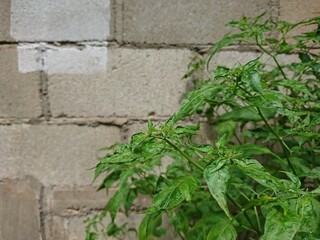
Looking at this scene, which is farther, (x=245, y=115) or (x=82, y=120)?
(x=82, y=120)

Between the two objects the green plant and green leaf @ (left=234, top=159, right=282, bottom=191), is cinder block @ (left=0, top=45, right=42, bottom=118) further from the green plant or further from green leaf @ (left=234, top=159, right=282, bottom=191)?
green leaf @ (left=234, top=159, right=282, bottom=191)

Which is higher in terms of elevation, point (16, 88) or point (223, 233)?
point (16, 88)

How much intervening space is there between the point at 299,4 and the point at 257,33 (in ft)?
1.52

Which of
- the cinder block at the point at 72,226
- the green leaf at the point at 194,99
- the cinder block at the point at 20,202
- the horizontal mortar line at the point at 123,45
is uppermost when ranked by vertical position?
the horizontal mortar line at the point at 123,45

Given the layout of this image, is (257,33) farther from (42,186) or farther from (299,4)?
(42,186)

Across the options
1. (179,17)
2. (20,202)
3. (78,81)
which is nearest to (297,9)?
(179,17)

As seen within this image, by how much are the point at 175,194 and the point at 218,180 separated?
94 mm

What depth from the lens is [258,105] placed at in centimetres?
82

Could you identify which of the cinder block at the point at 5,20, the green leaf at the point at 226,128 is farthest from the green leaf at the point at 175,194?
the cinder block at the point at 5,20

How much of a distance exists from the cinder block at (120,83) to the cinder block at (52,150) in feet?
0.22

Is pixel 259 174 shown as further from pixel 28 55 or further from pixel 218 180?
pixel 28 55

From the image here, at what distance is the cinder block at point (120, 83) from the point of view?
1449mm

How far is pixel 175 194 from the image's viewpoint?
736 mm

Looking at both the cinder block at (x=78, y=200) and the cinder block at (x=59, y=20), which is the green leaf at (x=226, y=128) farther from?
the cinder block at (x=59, y=20)
